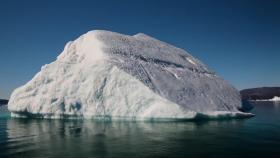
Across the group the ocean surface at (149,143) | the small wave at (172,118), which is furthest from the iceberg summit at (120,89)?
the ocean surface at (149,143)

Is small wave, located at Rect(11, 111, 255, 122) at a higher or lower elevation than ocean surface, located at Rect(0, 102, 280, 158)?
higher

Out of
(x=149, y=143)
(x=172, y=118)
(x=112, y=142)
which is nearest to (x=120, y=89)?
(x=172, y=118)

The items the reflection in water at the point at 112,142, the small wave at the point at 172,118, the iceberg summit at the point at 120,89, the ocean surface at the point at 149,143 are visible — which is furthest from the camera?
the iceberg summit at the point at 120,89

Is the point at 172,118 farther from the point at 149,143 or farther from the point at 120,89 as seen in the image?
the point at 149,143

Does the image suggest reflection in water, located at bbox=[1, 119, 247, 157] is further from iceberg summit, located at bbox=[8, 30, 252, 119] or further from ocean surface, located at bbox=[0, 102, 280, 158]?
iceberg summit, located at bbox=[8, 30, 252, 119]

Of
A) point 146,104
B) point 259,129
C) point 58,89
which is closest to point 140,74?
point 146,104

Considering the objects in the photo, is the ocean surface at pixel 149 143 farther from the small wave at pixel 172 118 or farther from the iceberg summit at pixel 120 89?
the iceberg summit at pixel 120 89

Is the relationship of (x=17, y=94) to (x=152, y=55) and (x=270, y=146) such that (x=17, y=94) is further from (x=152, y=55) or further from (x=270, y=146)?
(x=270, y=146)

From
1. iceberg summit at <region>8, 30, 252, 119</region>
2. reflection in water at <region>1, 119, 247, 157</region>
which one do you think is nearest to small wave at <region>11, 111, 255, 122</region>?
iceberg summit at <region>8, 30, 252, 119</region>
